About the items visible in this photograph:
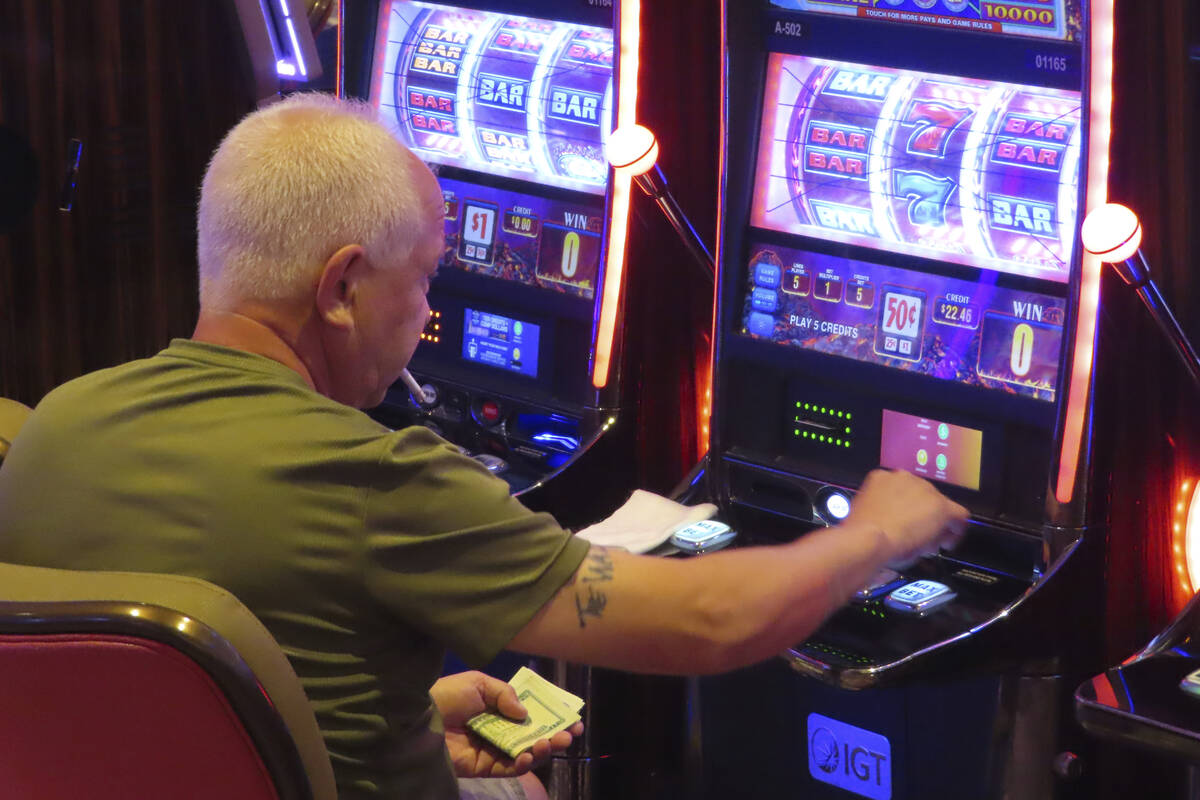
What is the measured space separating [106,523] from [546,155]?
1732mm

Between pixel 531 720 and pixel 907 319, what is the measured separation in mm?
1002

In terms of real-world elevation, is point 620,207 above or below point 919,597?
above

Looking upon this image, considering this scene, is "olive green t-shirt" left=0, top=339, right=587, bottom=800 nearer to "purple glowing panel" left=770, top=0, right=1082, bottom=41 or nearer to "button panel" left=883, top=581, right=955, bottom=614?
"button panel" left=883, top=581, right=955, bottom=614

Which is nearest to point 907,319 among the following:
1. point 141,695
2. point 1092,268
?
point 1092,268

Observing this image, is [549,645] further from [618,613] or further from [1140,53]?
[1140,53]

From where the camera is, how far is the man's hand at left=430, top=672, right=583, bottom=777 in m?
1.96

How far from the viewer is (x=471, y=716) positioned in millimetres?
2004

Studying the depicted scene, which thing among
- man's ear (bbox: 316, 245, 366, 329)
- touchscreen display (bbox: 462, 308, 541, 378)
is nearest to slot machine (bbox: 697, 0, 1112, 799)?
touchscreen display (bbox: 462, 308, 541, 378)

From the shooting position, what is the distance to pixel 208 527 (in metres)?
1.46

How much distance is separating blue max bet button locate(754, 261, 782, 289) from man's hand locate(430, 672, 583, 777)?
1014 mm

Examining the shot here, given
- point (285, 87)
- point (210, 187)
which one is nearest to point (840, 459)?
point (210, 187)

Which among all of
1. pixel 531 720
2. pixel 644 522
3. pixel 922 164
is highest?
pixel 922 164

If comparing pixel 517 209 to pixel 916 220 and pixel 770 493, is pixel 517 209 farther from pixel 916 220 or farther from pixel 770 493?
pixel 916 220

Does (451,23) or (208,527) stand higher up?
(451,23)
